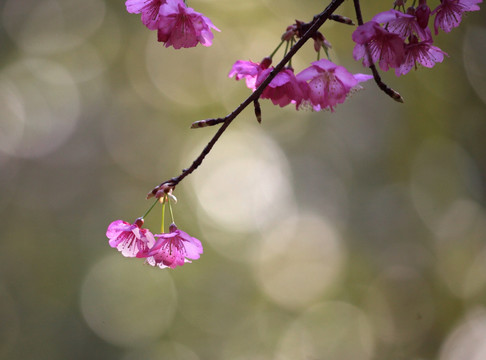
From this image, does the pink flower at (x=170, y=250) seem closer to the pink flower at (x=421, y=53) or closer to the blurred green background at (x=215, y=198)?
the pink flower at (x=421, y=53)

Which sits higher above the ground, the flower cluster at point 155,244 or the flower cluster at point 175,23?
the flower cluster at point 175,23

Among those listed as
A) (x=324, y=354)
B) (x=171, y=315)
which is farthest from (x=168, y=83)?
(x=324, y=354)

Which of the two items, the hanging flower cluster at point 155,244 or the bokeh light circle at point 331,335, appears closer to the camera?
the hanging flower cluster at point 155,244

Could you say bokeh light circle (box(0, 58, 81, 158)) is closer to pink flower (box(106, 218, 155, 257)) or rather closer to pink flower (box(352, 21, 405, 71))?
pink flower (box(106, 218, 155, 257))

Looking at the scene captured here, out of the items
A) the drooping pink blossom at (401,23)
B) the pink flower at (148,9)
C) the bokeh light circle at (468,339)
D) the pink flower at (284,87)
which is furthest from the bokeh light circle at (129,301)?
the drooping pink blossom at (401,23)

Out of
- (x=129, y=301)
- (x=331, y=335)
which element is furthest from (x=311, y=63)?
(x=331, y=335)

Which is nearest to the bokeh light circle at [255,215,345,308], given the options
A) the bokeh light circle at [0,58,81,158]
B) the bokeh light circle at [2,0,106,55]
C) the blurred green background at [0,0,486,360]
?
the blurred green background at [0,0,486,360]
